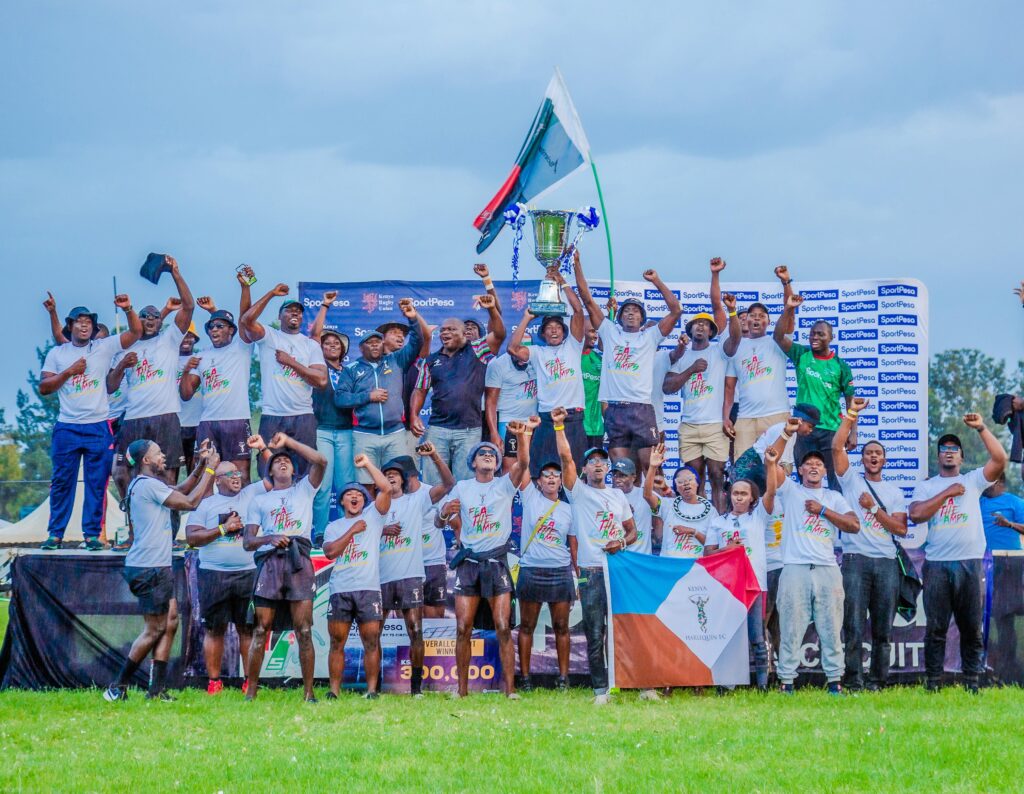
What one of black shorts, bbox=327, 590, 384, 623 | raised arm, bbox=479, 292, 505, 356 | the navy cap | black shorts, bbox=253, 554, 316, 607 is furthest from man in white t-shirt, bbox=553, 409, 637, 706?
black shorts, bbox=253, 554, 316, 607

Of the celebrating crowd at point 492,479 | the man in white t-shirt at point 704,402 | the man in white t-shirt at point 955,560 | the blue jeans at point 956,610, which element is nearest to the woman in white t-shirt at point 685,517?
the celebrating crowd at point 492,479

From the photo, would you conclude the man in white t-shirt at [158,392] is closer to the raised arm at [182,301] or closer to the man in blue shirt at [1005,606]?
the raised arm at [182,301]

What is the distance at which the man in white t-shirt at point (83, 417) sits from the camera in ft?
45.5

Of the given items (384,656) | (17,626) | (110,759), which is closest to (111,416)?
(17,626)

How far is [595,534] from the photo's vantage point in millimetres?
11781

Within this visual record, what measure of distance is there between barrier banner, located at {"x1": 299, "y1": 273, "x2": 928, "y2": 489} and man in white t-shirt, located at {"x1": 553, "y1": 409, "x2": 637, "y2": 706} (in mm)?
4750

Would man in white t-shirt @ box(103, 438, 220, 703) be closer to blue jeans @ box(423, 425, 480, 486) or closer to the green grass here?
the green grass

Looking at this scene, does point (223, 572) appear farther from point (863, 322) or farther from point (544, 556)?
point (863, 322)

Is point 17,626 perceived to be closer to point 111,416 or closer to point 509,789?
point 111,416

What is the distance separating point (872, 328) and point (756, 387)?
10.5ft

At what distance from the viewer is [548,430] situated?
13953 millimetres

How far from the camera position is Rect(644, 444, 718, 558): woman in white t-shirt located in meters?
12.5

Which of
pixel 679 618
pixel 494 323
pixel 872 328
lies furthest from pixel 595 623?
pixel 872 328

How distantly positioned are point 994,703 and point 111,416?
32.1 feet
